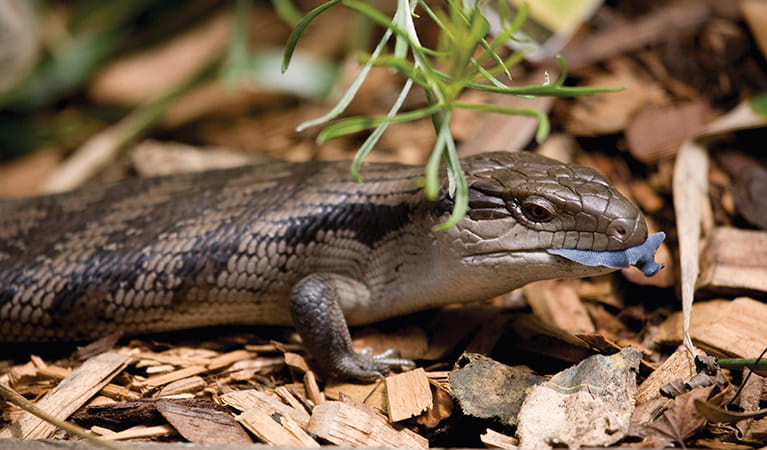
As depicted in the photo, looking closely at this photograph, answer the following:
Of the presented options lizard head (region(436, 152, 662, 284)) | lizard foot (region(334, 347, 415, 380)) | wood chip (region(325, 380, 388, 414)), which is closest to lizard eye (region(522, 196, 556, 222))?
lizard head (region(436, 152, 662, 284))

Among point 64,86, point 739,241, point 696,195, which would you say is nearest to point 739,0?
point 696,195

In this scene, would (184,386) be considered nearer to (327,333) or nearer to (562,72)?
(327,333)

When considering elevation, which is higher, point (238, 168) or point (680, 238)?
point (238, 168)

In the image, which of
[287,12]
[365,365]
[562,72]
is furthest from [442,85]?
[287,12]

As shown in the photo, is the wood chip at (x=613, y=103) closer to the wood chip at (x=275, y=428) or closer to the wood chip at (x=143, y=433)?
the wood chip at (x=275, y=428)

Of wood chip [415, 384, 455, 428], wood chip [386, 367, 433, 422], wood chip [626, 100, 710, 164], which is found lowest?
wood chip [415, 384, 455, 428]

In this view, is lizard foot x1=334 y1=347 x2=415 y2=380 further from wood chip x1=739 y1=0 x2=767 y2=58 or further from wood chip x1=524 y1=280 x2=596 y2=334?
wood chip x1=739 y1=0 x2=767 y2=58

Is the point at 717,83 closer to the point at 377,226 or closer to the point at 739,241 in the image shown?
the point at 739,241

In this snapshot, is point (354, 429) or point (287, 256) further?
point (287, 256)
